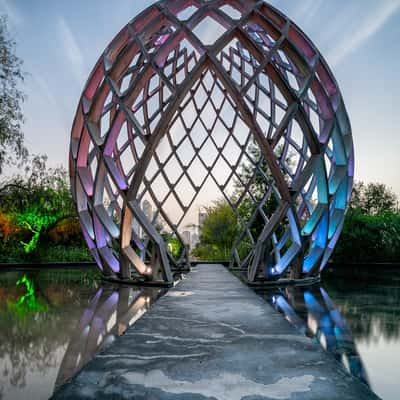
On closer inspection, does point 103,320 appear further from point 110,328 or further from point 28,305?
point 28,305

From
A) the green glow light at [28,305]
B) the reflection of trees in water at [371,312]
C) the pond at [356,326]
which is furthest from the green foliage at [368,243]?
the green glow light at [28,305]

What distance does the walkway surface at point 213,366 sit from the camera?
2.42 m

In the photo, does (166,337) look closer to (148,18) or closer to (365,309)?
(365,309)

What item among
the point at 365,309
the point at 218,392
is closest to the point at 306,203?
the point at 365,309

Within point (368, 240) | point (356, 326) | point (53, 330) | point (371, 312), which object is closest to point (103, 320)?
point (53, 330)

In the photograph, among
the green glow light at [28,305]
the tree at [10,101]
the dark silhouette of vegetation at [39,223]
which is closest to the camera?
the green glow light at [28,305]

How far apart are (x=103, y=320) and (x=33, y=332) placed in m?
1.07

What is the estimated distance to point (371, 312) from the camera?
19.8ft

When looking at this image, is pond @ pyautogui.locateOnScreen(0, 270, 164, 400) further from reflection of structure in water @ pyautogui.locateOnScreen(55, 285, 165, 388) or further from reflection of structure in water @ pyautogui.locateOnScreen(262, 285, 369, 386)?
reflection of structure in water @ pyautogui.locateOnScreen(262, 285, 369, 386)

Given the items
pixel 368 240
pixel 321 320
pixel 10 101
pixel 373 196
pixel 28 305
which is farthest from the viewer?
pixel 373 196

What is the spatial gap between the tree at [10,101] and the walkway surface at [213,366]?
1364 cm

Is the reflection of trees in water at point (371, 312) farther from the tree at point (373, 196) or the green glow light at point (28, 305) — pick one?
the tree at point (373, 196)

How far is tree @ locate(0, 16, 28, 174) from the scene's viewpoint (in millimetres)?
14781

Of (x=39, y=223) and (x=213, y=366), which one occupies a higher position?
(x=39, y=223)
